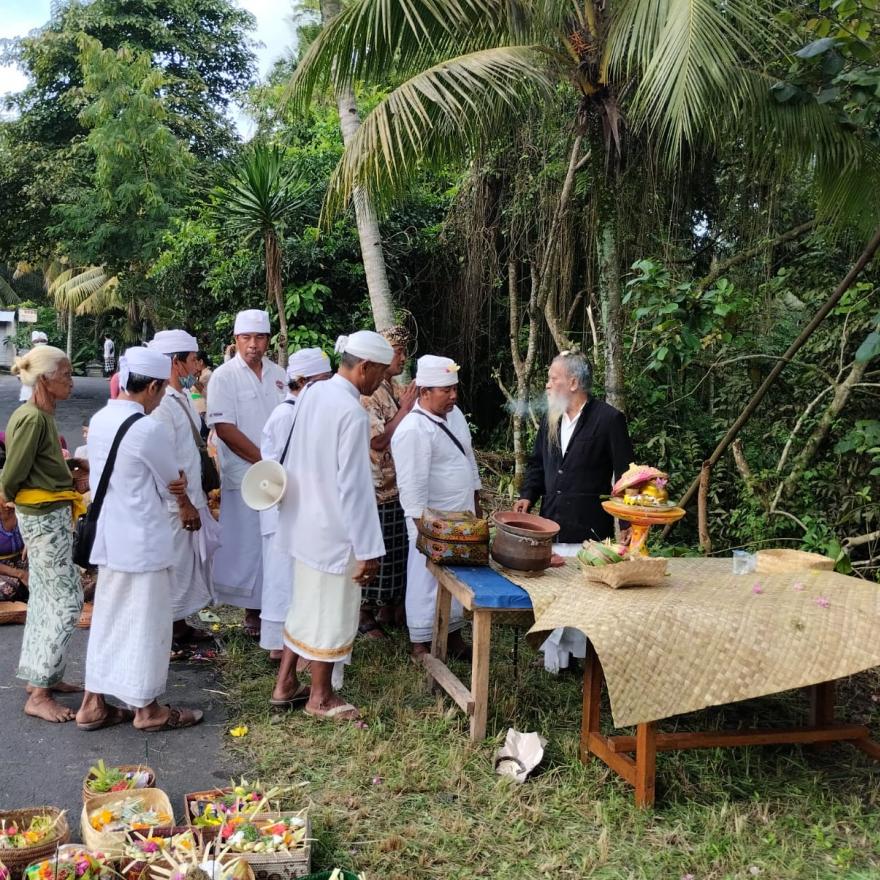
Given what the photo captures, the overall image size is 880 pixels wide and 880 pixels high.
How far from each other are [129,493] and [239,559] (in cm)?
166

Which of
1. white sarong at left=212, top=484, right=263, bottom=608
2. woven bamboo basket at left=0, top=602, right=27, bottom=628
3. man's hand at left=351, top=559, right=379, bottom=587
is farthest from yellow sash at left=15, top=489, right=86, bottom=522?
woven bamboo basket at left=0, top=602, right=27, bottom=628

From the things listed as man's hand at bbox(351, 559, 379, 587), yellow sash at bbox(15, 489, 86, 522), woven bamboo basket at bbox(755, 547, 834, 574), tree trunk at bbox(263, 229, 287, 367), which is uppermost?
tree trunk at bbox(263, 229, 287, 367)

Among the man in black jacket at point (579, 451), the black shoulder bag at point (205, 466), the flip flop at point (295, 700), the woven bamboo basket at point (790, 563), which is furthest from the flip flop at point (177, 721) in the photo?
the woven bamboo basket at point (790, 563)

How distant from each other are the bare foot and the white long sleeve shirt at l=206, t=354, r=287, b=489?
175 cm

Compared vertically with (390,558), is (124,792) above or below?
below

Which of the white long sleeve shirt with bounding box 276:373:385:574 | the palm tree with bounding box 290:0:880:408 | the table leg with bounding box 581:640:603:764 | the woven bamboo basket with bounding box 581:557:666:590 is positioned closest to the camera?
the woven bamboo basket with bounding box 581:557:666:590

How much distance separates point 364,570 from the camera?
4102mm

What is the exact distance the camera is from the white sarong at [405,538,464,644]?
197 inches

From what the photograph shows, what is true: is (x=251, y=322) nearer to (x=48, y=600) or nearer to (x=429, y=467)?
(x=429, y=467)

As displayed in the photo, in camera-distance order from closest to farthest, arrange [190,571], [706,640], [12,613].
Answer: [706,640] → [190,571] → [12,613]

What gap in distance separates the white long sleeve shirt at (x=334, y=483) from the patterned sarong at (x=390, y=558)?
132 centimetres

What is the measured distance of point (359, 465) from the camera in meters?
4.10

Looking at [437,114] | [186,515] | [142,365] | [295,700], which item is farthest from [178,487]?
[437,114]

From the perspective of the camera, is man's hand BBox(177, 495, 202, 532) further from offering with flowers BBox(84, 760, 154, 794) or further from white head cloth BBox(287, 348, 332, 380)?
white head cloth BBox(287, 348, 332, 380)
